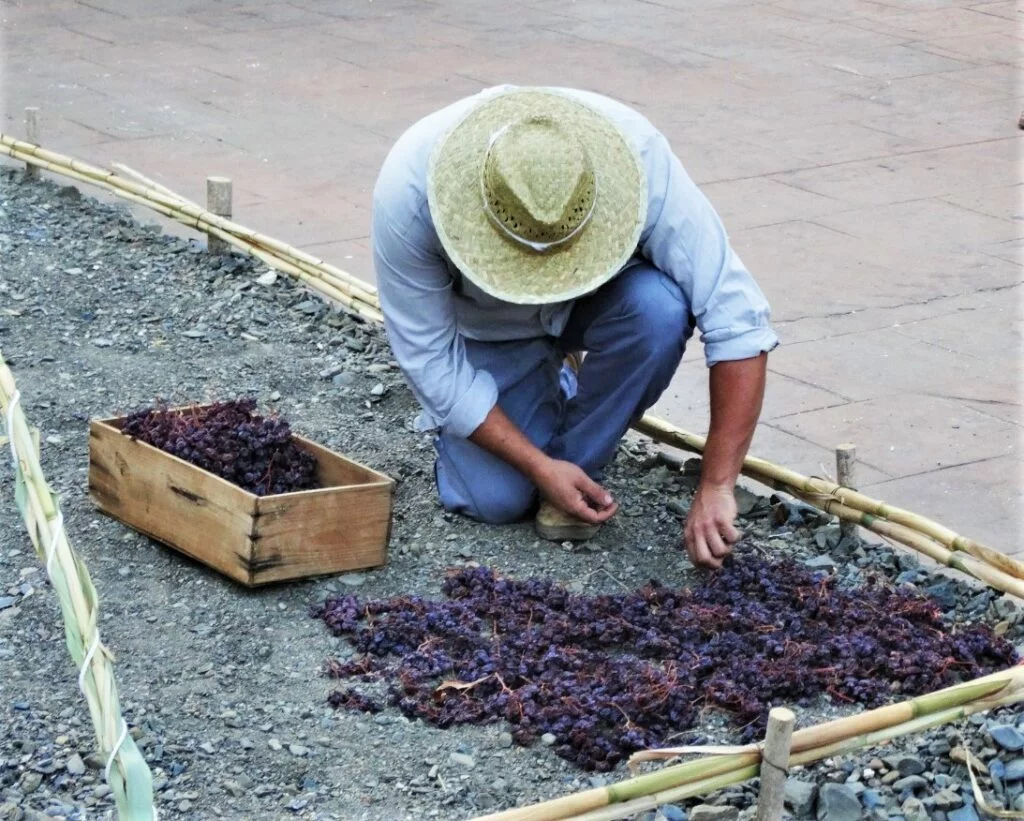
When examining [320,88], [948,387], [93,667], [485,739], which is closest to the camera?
[93,667]

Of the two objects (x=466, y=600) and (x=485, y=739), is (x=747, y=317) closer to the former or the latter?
(x=466, y=600)

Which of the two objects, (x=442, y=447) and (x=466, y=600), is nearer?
(x=466, y=600)

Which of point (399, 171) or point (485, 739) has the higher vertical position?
point (399, 171)

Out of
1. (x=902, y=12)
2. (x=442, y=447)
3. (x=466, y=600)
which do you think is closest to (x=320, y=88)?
(x=902, y=12)

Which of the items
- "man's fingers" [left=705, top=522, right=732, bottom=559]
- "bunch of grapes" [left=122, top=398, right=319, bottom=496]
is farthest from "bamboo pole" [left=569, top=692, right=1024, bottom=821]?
"bunch of grapes" [left=122, top=398, right=319, bottom=496]

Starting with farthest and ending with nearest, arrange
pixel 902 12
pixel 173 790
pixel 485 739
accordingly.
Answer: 1. pixel 902 12
2. pixel 485 739
3. pixel 173 790

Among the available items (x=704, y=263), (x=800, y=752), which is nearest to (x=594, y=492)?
(x=704, y=263)

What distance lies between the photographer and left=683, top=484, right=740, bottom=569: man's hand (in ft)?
10.4

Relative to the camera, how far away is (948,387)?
440 cm

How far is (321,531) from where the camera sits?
10.3ft

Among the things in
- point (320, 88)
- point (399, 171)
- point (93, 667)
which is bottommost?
point (320, 88)

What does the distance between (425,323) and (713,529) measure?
0.69m

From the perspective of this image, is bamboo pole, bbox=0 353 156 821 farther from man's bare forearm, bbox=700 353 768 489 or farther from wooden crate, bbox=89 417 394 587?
man's bare forearm, bbox=700 353 768 489

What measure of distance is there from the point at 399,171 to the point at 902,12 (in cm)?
737
